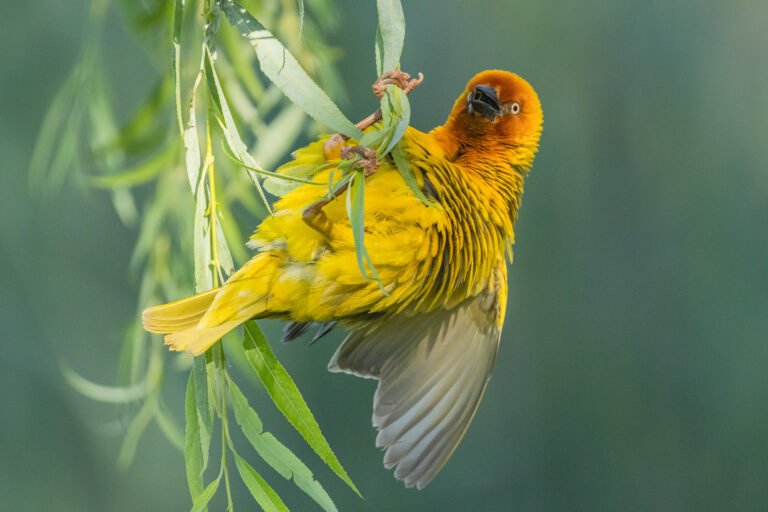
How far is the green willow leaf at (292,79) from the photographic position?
881mm

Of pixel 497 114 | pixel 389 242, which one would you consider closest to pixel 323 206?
pixel 389 242

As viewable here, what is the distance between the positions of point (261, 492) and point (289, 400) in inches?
3.9

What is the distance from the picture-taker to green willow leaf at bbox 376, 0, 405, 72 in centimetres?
88

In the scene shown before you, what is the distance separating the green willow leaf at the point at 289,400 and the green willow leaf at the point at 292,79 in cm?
27

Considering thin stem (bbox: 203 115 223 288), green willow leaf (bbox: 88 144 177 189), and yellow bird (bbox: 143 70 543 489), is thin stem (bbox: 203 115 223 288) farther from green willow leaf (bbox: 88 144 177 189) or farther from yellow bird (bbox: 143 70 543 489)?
green willow leaf (bbox: 88 144 177 189)

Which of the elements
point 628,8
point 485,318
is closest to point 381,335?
point 485,318

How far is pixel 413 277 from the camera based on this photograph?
138 cm

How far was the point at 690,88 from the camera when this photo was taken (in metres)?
3.58

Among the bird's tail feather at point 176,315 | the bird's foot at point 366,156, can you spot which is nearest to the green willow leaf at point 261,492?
the bird's tail feather at point 176,315

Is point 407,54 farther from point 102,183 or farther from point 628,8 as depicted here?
point 102,183

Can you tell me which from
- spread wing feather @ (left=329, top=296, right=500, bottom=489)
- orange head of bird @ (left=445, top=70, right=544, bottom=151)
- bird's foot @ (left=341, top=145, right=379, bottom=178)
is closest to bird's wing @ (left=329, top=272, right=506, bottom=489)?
spread wing feather @ (left=329, top=296, right=500, bottom=489)

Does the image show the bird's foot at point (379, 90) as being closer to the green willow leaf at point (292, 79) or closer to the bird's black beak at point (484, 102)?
the green willow leaf at point (292, 79)

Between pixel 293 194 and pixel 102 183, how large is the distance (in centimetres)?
26

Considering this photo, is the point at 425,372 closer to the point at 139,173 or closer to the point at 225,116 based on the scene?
the point at 139,173
